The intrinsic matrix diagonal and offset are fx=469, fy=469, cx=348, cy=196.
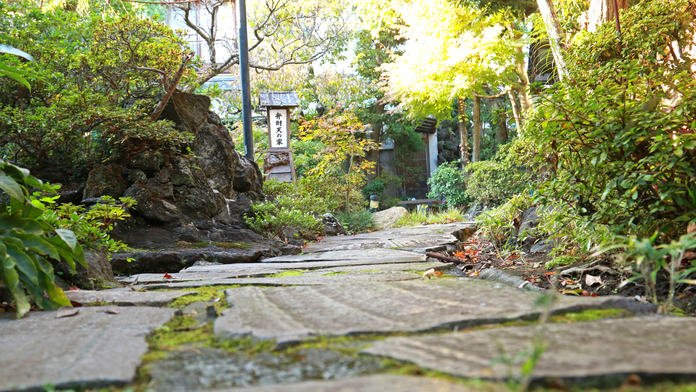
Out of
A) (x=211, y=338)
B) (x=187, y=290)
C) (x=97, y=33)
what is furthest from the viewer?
(x=97, y=33)

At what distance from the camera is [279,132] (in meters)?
10.8

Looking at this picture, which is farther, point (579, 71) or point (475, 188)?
point (475, 188)

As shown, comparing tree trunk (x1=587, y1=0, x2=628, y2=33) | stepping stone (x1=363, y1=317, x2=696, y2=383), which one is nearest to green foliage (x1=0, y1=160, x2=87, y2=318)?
stepping stone (x1=363, y1=317, x2=696, y2=383)

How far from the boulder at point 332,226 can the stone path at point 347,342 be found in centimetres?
631

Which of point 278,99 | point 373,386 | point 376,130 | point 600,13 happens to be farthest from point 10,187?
point 376,130

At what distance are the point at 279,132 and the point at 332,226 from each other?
360 centimetres

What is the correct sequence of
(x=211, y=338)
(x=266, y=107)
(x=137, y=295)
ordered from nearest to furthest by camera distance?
(x=211, y=338), (x=137, y=295), (x=266, y=107)

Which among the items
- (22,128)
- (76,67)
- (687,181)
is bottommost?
(687,181)

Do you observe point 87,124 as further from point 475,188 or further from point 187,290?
point 475,188

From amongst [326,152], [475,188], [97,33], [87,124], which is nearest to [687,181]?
[87,124]

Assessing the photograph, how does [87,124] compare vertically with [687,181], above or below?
above

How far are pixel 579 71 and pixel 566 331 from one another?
8.70 feet

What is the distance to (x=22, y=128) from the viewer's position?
441 centimetres

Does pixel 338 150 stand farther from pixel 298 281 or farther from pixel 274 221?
pixel 298 281
